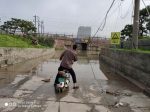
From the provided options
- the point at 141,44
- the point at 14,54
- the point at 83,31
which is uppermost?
the point at 83,31

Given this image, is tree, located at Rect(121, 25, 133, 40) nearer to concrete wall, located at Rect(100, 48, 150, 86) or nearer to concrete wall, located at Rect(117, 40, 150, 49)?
concrete wall, located at Rect(117, 40, 150, 49)

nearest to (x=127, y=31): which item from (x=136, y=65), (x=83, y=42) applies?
(x=83, y=42)

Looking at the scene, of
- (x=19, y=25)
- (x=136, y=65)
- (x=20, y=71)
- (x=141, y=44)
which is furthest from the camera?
(x=19, y=25)

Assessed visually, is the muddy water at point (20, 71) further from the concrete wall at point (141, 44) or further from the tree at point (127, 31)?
the tree at point (127, 31)

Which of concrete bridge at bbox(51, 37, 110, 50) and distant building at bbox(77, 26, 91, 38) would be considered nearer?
distant building at bbox(77, 26, 91, 38)

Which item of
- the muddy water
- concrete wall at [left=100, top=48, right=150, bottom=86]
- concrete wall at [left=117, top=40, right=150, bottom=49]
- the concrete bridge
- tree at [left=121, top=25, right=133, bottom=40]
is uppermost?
tree at [left=121, top=25, right=133, bottom=40]

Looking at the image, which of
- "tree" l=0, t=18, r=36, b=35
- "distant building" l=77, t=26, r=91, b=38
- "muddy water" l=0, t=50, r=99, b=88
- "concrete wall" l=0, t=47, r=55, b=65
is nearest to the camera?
"muddy water" l=0, t=50, r=99, b=88

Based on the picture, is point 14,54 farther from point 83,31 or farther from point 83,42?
point 83,42

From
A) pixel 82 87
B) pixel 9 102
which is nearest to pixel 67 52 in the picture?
pixel 82 87

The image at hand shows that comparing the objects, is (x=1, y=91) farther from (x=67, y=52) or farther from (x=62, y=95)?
(x=67, y=52)

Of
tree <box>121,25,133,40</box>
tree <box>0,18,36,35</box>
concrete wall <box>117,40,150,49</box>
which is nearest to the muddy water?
concrete wall <box>117,40,150,49</box>

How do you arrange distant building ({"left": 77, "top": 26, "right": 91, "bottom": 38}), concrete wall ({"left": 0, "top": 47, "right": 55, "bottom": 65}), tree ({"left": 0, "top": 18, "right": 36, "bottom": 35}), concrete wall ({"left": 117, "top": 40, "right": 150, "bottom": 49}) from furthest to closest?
1. distant building ({"left": 77, "top": 26, "right": 91, "bottom": 38})
2. tree ({"left": 0, "top": 18, "right": 36, "bottom": 35})
3. concrete wall ({"left": 0, "top": 47, "right": 55, "bottom": 65})
4. concrete wall ({"left": 117, "top": 40, "right": 150, "bottom": 49})

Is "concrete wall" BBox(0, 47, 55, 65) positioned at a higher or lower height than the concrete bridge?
lower

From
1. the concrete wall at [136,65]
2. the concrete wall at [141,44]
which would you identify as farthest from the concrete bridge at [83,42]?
the concrete wall at [136,65]
